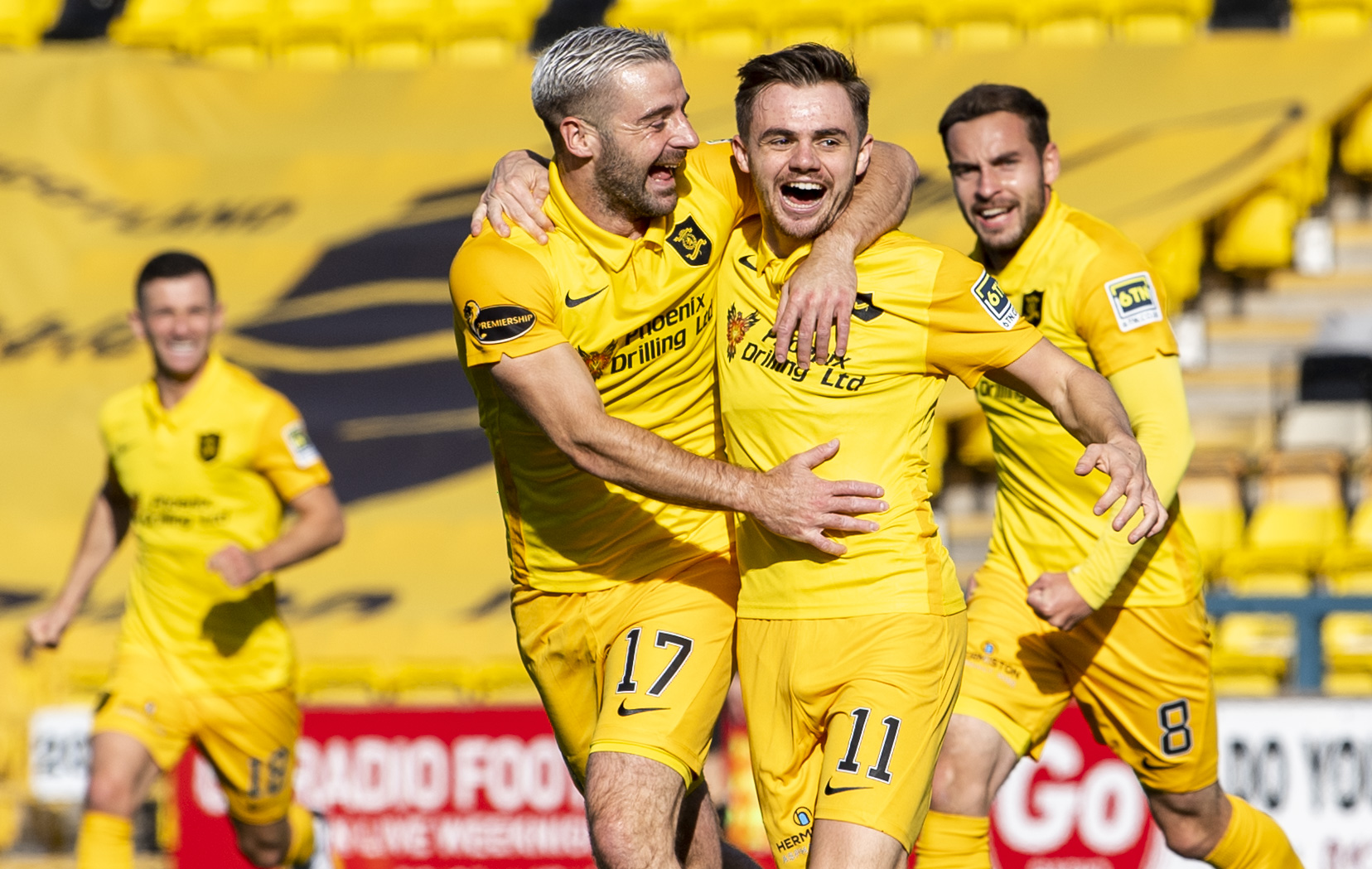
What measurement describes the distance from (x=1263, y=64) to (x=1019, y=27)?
2118 millimetres

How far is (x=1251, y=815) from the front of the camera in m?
5.25

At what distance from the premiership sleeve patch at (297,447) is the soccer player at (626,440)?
2190 millimetres

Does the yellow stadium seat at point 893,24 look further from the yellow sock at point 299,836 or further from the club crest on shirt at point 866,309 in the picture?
the club crest on shirt at point 866,309

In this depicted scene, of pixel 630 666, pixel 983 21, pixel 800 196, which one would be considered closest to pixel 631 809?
pixel 630 666

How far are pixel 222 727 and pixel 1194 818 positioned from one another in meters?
3.65

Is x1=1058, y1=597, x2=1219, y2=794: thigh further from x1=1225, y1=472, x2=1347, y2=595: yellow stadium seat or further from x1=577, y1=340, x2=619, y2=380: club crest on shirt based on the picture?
x1=1225, y1=472, x2=1347, y2=595: yellow stadium seat

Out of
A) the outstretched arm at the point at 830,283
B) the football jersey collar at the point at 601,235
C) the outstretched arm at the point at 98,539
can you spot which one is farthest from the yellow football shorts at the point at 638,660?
the outstretched arm at the point at 98,539

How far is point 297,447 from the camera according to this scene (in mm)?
6609

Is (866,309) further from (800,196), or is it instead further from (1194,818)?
(1194,818)

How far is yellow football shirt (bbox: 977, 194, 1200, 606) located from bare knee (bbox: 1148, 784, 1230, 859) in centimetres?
63

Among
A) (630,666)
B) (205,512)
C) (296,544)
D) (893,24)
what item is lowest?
(630,666)

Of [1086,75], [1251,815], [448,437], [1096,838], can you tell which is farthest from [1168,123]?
[1251,815]

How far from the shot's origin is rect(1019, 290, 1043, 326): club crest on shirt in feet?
16.4

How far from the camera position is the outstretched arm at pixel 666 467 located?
149 inches
